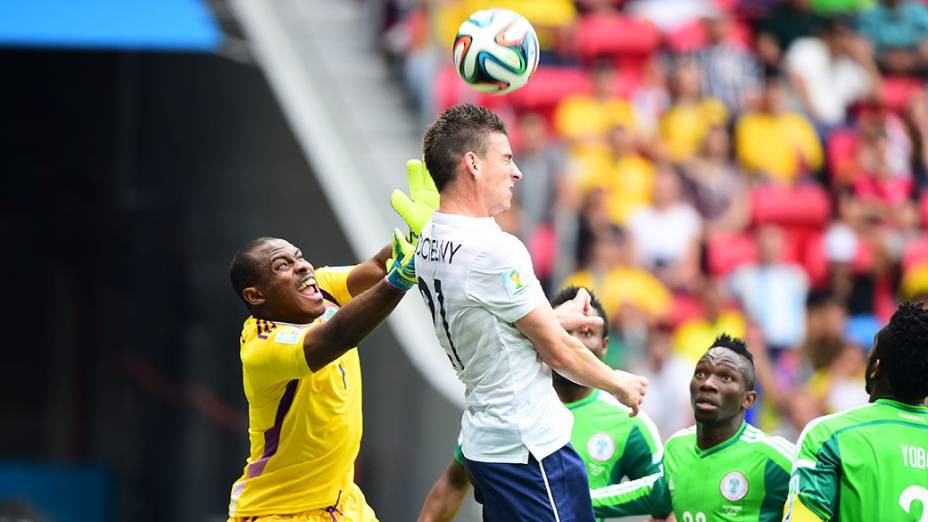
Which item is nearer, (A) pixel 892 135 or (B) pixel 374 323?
(B) pixel 374 323

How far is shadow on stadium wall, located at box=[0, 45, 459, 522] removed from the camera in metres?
16.0

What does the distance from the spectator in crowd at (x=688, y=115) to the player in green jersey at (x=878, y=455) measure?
27.0ft

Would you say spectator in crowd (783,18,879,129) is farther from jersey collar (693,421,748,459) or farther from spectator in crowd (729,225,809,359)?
jersey collar (693,421,748,459)

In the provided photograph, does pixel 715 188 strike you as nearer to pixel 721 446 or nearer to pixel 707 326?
pixel 707 326

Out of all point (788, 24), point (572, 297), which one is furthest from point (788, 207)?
point (572, 297)

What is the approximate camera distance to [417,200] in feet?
17.9

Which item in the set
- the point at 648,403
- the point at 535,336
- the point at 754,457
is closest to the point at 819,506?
the point at 754,457

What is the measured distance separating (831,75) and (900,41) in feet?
3.67

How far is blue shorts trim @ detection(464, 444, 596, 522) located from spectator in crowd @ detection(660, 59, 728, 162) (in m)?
8.39

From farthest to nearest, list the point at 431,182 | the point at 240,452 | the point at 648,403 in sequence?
the point at 240,452
the point at 648,403
the point at 431,182

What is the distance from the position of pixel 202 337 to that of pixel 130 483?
1.88 meters

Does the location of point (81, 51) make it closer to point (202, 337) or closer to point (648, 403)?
point (202, 337)

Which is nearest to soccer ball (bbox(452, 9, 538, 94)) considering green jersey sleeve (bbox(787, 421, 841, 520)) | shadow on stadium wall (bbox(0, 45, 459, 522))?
green jersey sleeve (bbox(787, 421, 841, 520))

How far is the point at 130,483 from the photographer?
17.0 meters
